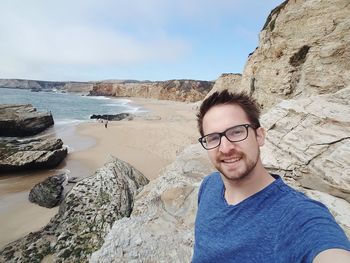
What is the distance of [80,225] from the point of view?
5.98 meters

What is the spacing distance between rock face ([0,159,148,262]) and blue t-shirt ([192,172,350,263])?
4.23m

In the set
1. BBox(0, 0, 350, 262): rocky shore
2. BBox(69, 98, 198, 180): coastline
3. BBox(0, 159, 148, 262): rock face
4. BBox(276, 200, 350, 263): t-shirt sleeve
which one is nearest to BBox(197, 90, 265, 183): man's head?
BBox(276, 200, 350, 263): t-shirt sleeve

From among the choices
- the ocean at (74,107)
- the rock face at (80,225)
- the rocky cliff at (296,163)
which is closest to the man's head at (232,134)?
the rocky cliff at (296,163)

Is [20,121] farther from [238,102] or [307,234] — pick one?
[307,234]

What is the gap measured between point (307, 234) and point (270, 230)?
0.22 m

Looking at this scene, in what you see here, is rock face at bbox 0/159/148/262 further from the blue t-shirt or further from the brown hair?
the brown hair

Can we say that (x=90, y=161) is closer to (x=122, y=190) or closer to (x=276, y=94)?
(x=122, y=190)

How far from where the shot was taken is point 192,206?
17.2 feet

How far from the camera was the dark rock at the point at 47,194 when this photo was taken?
9.03m

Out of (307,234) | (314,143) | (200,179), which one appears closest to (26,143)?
(200,179)

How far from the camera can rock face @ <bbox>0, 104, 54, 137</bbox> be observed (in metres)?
23.8

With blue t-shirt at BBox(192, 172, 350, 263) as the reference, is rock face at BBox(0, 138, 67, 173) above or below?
below

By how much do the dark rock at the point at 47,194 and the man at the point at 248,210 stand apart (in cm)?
830

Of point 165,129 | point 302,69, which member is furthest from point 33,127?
point 302,69
